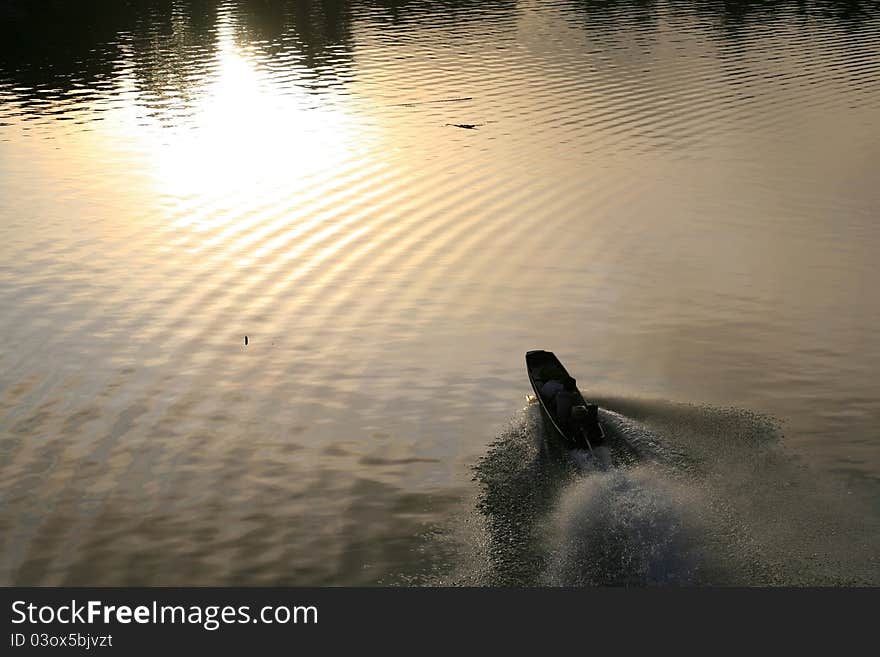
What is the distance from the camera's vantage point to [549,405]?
22812 millimetres

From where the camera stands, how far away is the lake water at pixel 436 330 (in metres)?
19.3

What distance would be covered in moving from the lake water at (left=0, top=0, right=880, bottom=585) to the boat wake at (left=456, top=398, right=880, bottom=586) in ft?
0.24

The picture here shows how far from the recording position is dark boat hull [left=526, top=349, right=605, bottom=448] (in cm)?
2173

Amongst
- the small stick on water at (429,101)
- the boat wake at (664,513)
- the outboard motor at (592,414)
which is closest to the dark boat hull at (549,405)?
the outboard motor at (592,414)

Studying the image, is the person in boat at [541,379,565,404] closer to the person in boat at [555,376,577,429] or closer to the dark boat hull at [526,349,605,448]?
the dark boat hull at [526,349,605,448]

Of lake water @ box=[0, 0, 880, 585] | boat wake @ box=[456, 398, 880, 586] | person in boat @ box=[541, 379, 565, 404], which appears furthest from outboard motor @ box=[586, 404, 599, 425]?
person in boat @ box=[541, 379, 565, 404]

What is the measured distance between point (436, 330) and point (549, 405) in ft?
21.8

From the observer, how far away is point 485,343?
2792 cm

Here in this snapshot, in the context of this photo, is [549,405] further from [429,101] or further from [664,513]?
[429,101]

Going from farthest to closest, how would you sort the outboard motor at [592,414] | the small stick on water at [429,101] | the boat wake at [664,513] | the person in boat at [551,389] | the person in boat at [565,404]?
the small stick on water at [429,101]
the person in boat at [551,389]
the person in boat at [565,404]
the outboard motor at [592,414]
the boat wake at [664,513]

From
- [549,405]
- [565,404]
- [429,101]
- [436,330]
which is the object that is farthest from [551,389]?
[429,101]

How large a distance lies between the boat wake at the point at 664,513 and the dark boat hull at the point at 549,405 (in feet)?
0.93

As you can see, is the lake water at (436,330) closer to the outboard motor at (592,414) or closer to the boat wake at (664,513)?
the boat wake at (664,513)

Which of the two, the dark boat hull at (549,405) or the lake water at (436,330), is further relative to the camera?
the dark boat hull at (549,405)
